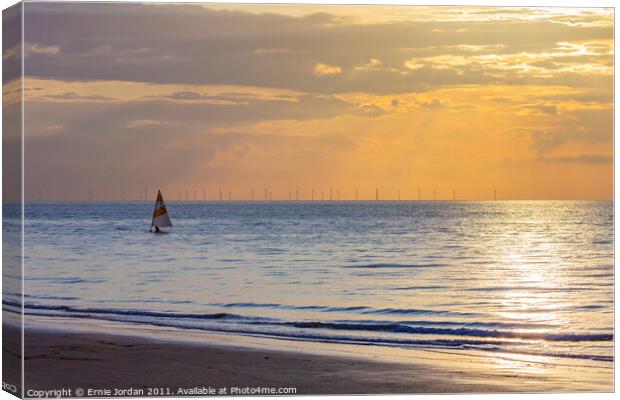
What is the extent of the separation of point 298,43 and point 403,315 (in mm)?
3008

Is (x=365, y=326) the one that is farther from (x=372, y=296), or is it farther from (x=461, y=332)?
(x=461, y=332)

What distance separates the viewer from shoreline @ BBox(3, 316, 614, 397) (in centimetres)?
1309

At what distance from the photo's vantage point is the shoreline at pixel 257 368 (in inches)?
515

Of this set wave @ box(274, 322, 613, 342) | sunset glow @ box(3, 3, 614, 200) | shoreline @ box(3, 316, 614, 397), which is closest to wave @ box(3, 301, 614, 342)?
wave @ box(274, 322, 613, 342)

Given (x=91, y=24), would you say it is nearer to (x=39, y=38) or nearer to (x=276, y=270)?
(x=39, y=38)

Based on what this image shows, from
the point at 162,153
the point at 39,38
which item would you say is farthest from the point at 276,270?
the point at 39,38

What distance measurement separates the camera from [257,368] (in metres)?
13.3

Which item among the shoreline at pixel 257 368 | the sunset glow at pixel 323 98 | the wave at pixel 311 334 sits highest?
the sunset glow at pixel 323 98

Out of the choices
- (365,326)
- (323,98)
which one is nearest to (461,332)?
(365,326)

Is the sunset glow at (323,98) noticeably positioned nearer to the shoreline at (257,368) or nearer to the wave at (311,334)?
the wave at (311,334)

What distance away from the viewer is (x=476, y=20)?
13.7 meters

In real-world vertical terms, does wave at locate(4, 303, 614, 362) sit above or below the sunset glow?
below

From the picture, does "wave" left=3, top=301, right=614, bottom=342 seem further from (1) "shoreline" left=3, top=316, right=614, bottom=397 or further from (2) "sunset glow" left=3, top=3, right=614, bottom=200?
(2) "sunset glow" left=3, top=3, right=614, bottom=200

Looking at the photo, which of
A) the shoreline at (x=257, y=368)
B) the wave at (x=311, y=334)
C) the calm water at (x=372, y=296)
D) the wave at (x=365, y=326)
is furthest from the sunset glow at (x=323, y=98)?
the shoreline at (x=257, y=368)
